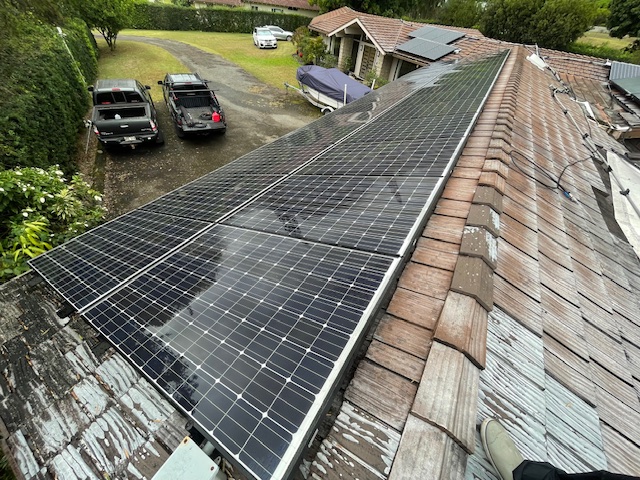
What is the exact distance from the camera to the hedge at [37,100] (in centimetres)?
775

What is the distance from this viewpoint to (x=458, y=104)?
6707 mm

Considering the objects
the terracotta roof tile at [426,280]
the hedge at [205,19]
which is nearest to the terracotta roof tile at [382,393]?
the terracotta roof tile at [426,280]

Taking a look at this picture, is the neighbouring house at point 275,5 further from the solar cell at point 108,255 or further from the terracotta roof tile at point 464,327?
the terracotta roof tile at point 464,327

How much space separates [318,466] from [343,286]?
1285 millimetres

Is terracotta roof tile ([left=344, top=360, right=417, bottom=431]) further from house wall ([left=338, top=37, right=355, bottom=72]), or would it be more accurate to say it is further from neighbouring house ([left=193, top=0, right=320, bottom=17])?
neighbouring house ([left=193, top=0, right=320, bottom=17])

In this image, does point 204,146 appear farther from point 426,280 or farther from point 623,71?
point 623,71

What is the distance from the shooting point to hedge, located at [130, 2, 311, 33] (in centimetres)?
3778

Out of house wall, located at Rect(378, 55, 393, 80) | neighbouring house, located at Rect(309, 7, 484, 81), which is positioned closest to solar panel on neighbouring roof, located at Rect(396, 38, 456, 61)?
neighbouring house, located at Rect(309, 7, 484, 81)

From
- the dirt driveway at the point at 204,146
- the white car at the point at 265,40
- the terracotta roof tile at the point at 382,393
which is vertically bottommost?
the dirt driveway at the point at 204,146

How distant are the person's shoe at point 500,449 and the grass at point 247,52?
24.9 m

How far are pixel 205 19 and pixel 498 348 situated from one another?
5185 centimetres

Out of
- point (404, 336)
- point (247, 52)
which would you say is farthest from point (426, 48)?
point (247, 52)

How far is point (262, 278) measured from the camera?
9.49ft

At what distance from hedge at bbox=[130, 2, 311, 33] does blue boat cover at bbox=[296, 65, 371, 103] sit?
30796mm
